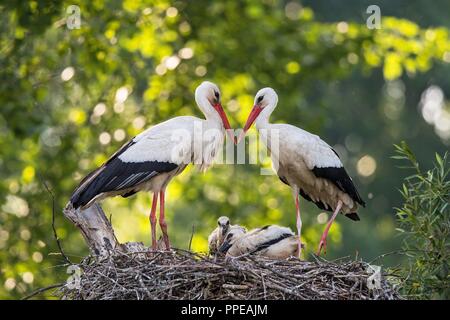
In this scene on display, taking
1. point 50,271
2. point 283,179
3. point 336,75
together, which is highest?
point 336,75

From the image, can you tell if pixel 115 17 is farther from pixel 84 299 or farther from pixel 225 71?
pixel 84 299

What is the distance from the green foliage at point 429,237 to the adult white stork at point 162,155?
1.95 m

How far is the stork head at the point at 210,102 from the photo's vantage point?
8.63m

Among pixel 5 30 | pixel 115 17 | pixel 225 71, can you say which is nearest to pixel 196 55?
pixel 225 71

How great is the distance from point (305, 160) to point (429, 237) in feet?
6.08

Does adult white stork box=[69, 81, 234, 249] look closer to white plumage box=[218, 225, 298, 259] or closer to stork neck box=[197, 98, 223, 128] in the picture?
stork neck box=[197, 98, 223, 128]

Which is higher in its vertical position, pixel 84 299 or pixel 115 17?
pixel 115 17

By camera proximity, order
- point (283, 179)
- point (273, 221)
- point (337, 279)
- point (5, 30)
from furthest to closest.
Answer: point (273, 221) < point (5, 30) < point (283, 179) < point (337, 279)

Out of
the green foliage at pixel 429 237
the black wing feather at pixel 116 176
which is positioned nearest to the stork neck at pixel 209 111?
the black wing feather at pixel 116 176

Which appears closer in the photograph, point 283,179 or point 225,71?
point 283,179
